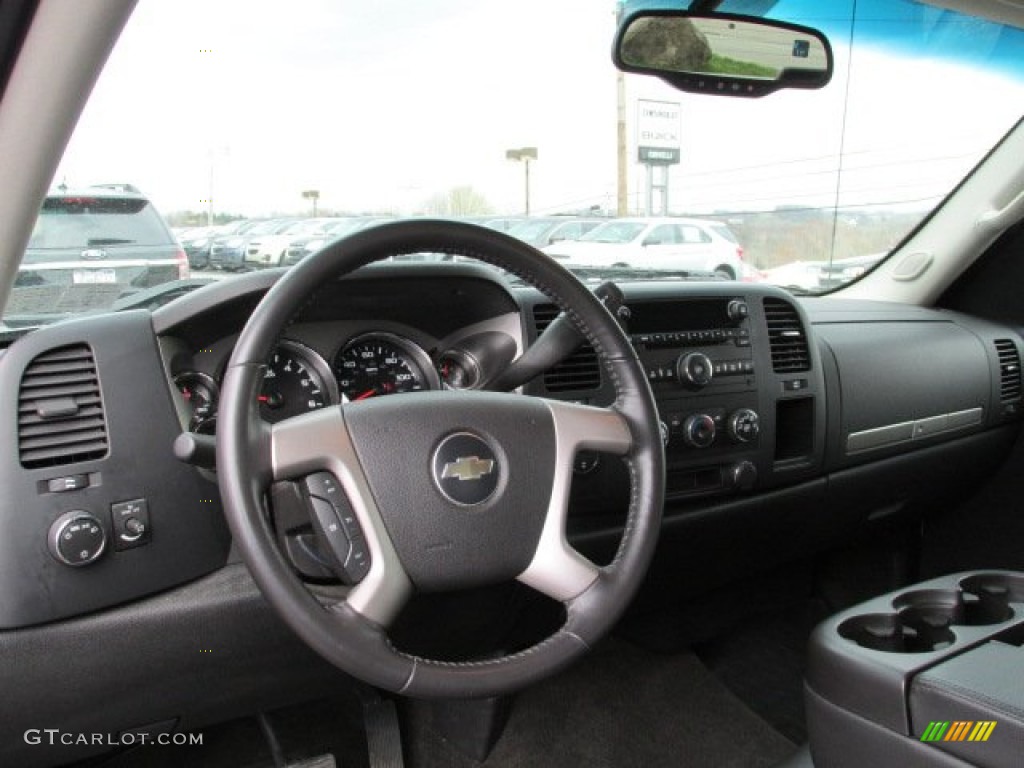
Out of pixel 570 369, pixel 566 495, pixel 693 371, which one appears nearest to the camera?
pixel 566 495

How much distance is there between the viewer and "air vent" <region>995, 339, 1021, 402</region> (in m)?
3.40

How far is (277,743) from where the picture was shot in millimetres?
2457

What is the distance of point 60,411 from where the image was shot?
1.62m

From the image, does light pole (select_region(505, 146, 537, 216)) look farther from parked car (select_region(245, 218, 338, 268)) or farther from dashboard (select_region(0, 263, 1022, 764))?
parked car (select_region(245, 218, 338, 268))

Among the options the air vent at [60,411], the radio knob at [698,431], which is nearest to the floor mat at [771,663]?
the radio knob at [698,431]

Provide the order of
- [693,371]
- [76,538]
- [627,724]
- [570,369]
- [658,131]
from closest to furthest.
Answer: [76,538], [570,369], [693,371], [658,131], [627,724]

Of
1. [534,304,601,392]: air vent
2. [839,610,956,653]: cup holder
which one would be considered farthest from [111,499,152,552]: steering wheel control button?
[839,610,956,653]: cup holder

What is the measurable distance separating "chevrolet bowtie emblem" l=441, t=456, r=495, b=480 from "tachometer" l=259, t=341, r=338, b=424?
0.53 meters

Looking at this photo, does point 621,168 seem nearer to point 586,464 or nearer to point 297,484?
point 586,464

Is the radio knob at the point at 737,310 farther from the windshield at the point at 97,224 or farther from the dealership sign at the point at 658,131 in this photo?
the windshield at the point at 97,224

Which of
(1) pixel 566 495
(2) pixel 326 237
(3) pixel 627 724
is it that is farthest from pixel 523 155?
(3) pixel 627 724

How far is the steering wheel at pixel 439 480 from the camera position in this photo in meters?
1.28

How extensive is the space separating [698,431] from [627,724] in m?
0.98

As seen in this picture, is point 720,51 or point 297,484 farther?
point 720,51
